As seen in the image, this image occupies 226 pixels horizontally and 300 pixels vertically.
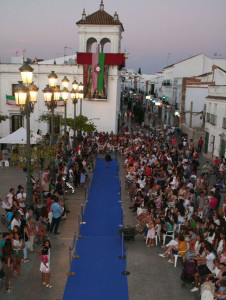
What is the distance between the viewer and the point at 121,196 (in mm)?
17859

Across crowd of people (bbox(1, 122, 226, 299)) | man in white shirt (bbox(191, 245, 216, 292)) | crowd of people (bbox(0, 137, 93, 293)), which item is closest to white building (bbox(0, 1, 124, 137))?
crowd of people (bbox(1, 122, 226, 299))

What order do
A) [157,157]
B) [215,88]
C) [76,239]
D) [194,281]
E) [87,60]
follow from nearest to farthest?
[194,281], [76,239], [157,157], [215,88], [87,60]

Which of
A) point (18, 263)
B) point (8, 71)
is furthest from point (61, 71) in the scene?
point (18, 263)

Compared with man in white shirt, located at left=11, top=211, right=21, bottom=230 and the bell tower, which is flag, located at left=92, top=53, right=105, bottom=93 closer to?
the bell tower

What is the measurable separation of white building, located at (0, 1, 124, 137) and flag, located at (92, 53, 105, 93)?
1.17 meters

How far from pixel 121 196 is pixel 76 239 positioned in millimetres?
6033

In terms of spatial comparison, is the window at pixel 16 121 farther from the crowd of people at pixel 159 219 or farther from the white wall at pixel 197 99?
the white wall at pixel 197 99

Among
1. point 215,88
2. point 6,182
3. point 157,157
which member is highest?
point 215,88

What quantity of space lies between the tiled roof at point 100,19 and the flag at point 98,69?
3.70 m

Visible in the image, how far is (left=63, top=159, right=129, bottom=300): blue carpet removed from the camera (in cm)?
893

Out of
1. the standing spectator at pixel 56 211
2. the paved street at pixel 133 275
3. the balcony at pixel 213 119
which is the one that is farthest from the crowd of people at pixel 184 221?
the balcony at pixel 213 119

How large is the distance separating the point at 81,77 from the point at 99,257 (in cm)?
2878

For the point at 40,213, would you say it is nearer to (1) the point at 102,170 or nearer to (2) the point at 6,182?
(2) the point at 6,182

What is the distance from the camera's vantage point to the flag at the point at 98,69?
35.4 metres
